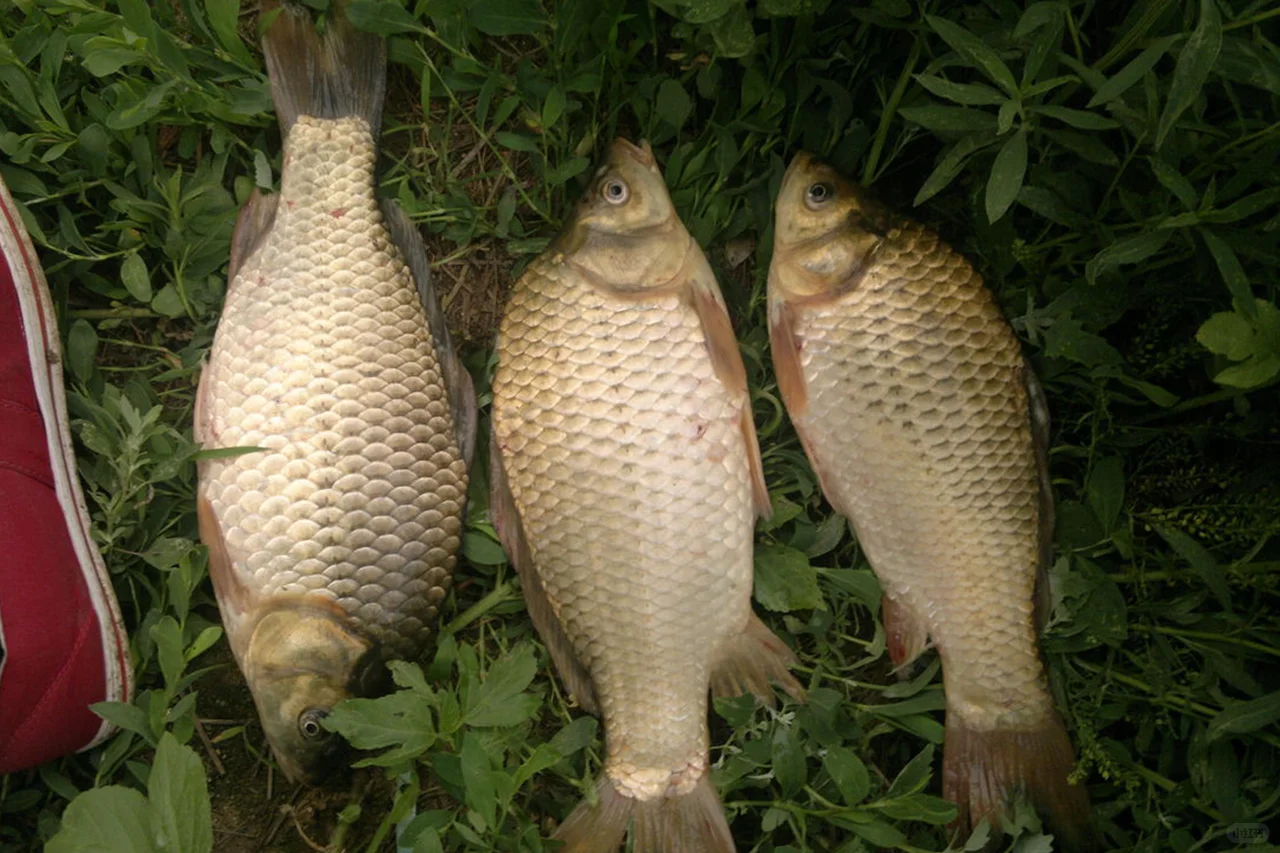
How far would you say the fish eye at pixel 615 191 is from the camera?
1.66 m

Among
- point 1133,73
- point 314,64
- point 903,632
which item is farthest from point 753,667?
point 314,64

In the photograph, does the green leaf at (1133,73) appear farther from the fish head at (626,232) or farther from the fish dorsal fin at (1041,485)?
the fish head at (626,232)

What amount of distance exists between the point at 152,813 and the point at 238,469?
554mm

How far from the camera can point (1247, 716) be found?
1572 millimetres

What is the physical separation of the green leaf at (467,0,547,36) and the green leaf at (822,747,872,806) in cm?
140

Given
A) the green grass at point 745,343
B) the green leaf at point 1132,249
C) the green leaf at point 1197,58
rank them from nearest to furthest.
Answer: the green leaf at point 1197,58, the green leaf at point 1132,249, the green grass at point 745,343

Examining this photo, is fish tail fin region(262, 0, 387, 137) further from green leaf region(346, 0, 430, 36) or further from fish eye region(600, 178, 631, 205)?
fish eye region(600, 178, 631, 205)

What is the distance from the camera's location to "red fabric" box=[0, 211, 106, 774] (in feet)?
5.32

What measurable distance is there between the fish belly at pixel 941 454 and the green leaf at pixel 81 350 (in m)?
1.35

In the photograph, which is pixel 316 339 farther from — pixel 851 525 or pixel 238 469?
pixel 851 525

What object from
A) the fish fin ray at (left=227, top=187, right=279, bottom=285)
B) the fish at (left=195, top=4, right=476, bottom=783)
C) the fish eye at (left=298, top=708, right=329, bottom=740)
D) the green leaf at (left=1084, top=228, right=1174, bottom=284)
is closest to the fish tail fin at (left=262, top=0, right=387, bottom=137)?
the fish at (left=195, top=4, right=476, bottom=783)

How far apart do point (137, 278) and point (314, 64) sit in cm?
52

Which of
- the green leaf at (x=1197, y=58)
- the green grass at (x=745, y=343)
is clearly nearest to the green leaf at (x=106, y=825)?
the green grass at (x=745, y=343)

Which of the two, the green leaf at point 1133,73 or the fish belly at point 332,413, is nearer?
the green leaf at point 1133,73
